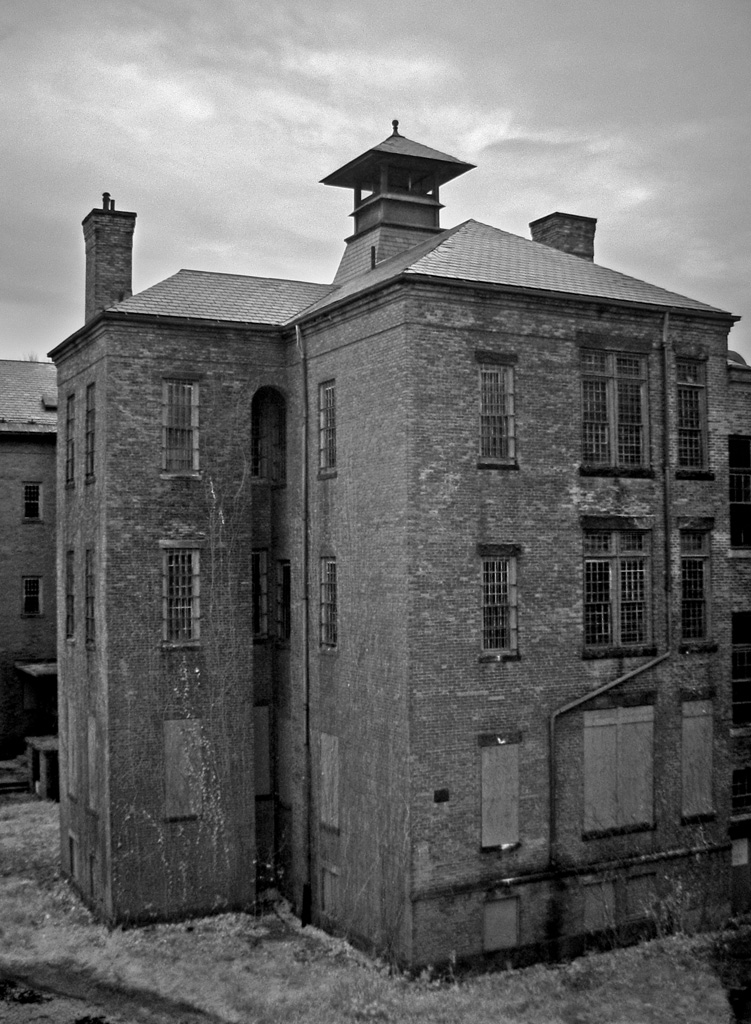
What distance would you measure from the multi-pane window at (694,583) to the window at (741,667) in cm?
274

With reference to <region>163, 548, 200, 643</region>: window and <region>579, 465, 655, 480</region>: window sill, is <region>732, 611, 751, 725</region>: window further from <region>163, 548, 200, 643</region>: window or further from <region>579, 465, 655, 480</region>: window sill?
<region>163, 548, 200, 643</region>: window

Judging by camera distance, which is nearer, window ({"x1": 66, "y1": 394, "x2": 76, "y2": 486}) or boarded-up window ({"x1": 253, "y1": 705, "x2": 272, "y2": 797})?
boarded-up window ({"x1": 253, "y1": 705, "x2": 272, "y2": 797})

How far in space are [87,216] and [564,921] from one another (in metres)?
18.9

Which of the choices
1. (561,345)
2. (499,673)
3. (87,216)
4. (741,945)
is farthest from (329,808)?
(87,216)

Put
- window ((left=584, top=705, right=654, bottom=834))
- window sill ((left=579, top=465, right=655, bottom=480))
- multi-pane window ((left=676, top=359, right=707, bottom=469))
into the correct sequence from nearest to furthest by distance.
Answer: window ((left=584, top=705, right=654, bottom=834)) → window sill ((left=579, top=465, right=655, bottom=480)) → multi-pane window ((left=676, top=359, right=707, bottom=469))

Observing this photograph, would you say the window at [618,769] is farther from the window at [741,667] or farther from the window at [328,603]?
the window at [328,603]

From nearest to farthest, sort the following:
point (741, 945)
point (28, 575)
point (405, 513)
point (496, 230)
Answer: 1. point (405, 513)
2. point (741, 945)
3. point (496, 230)
4. point (28, 575)

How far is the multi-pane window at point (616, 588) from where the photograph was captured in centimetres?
2255

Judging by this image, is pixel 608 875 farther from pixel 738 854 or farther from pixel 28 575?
pixel 28 575

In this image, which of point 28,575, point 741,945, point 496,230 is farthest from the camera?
point 28,575

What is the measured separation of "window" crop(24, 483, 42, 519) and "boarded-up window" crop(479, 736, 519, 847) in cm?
2456

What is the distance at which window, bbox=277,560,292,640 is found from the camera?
25438mm

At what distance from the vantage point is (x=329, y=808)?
23.4 m

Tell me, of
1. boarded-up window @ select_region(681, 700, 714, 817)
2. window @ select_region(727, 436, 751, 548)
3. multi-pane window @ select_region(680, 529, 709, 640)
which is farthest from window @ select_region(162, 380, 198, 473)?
window @ select_region(727, 436, 751, 548)
